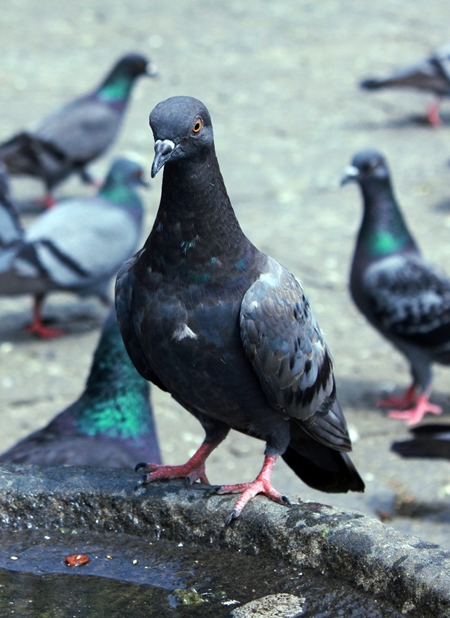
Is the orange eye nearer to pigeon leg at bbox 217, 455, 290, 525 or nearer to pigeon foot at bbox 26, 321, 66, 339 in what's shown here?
pigeon leg at bbox 217, 455, 290, 525

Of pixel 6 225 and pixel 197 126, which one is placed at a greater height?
pixel 6 225

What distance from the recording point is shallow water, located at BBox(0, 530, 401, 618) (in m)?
2.59

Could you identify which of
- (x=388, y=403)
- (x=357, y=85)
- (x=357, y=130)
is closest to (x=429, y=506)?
(x=388, y=403)

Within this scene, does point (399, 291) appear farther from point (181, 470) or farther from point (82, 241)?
point (181, 470)

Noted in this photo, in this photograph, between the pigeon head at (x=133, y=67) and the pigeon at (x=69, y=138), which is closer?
the pigeon at (x=69, y=138)

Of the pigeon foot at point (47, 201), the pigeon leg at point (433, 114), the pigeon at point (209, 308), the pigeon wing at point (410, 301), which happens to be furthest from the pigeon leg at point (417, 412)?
the pigeon leg at point (433, 114)

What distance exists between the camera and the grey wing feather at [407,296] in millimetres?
5734

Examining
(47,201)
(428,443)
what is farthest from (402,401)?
(47,201)

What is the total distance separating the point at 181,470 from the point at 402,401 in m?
3.12

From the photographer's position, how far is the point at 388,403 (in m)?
6.02

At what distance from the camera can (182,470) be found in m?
3.14

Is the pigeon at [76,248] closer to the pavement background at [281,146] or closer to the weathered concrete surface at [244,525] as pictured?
the pavement background at [281,146]

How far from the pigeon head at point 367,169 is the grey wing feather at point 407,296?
1.86 feet

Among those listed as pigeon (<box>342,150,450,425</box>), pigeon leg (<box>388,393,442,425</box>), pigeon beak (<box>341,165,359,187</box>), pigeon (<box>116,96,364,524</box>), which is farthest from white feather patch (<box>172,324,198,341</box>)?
pigeon beak (<box>341,165,359,187</box>)
